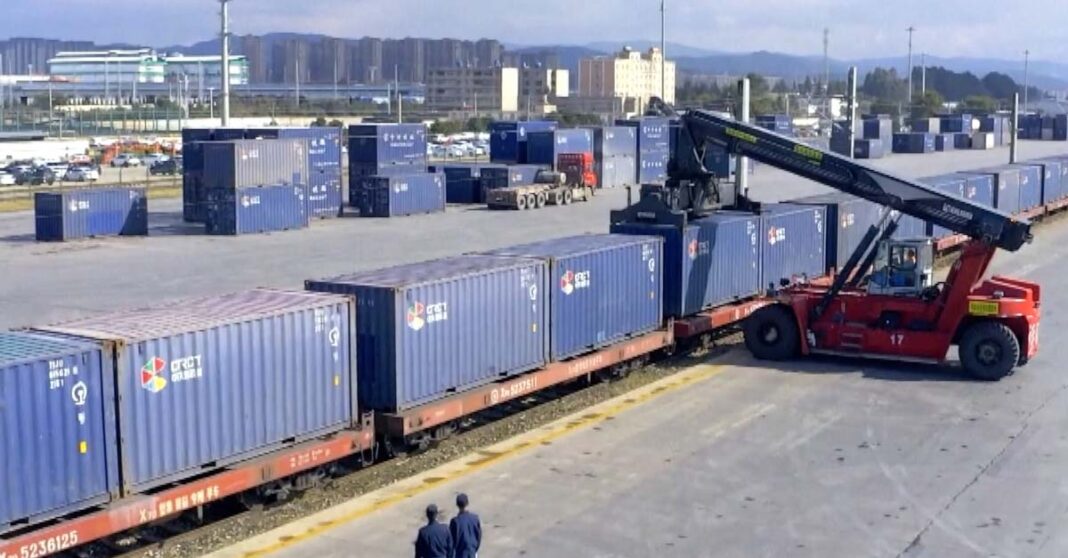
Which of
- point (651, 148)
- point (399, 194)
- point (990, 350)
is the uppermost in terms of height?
point (651, 148)

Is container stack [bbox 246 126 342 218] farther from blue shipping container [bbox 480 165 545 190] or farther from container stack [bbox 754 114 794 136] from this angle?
container stack [bbox 754 114 794 136]

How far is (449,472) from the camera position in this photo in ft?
64.1

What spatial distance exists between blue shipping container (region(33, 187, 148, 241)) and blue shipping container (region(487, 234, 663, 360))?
3136 centimetres

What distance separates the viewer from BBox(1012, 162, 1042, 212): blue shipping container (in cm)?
5734

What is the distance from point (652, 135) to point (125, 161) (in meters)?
42.3

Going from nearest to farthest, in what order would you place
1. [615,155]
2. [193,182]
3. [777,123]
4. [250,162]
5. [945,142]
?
[250,162] < [193,182] < [615,155] < [777,123] < [945,142]

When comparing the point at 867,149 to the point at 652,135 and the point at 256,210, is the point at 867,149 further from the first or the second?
the point at 256,210

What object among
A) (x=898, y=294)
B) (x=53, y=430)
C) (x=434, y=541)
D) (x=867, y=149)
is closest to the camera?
(x=434, y=541)

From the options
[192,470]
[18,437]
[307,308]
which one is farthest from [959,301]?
[18,437]

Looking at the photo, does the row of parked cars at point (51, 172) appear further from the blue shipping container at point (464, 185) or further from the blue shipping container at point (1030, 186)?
the blue shipping container at point (1030, 186)

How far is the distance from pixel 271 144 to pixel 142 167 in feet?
155

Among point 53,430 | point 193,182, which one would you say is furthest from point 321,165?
point 53,430

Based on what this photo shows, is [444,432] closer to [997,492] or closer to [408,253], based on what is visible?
[997,492]

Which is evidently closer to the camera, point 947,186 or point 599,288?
point 599,288
